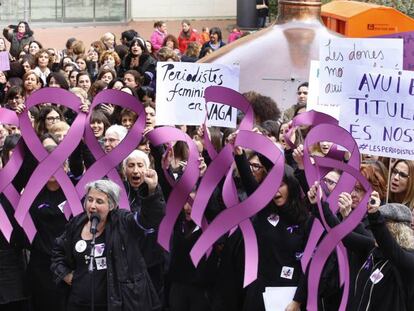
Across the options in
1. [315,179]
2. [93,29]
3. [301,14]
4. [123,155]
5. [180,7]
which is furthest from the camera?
[180,7]

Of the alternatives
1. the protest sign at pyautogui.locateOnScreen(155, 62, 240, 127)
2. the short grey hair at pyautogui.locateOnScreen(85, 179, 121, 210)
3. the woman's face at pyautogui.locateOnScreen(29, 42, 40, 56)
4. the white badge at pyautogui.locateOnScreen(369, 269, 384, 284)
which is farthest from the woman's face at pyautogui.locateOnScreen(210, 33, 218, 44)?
the white badge at pyautogui.locateOnScreen(369, 269, 384, 284)

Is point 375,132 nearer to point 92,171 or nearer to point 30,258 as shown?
point 92,171

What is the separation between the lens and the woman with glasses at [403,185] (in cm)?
722

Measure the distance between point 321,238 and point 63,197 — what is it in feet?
6.42

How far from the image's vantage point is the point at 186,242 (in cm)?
765

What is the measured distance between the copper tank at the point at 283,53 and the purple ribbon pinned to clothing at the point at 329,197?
470 centimetres

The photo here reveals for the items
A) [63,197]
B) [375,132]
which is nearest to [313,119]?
[375,132]

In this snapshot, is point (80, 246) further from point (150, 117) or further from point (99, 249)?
point (150, 117)

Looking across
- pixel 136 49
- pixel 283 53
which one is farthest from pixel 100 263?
pixel 136 49

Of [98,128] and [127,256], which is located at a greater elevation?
[98,128]

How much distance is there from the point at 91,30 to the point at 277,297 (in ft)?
69.5

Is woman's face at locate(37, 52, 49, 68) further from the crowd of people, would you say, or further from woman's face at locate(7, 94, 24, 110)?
the crowd of people

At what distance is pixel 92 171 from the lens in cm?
791

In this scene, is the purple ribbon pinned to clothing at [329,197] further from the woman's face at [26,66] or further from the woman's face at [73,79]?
the woman's face at [26,66]
